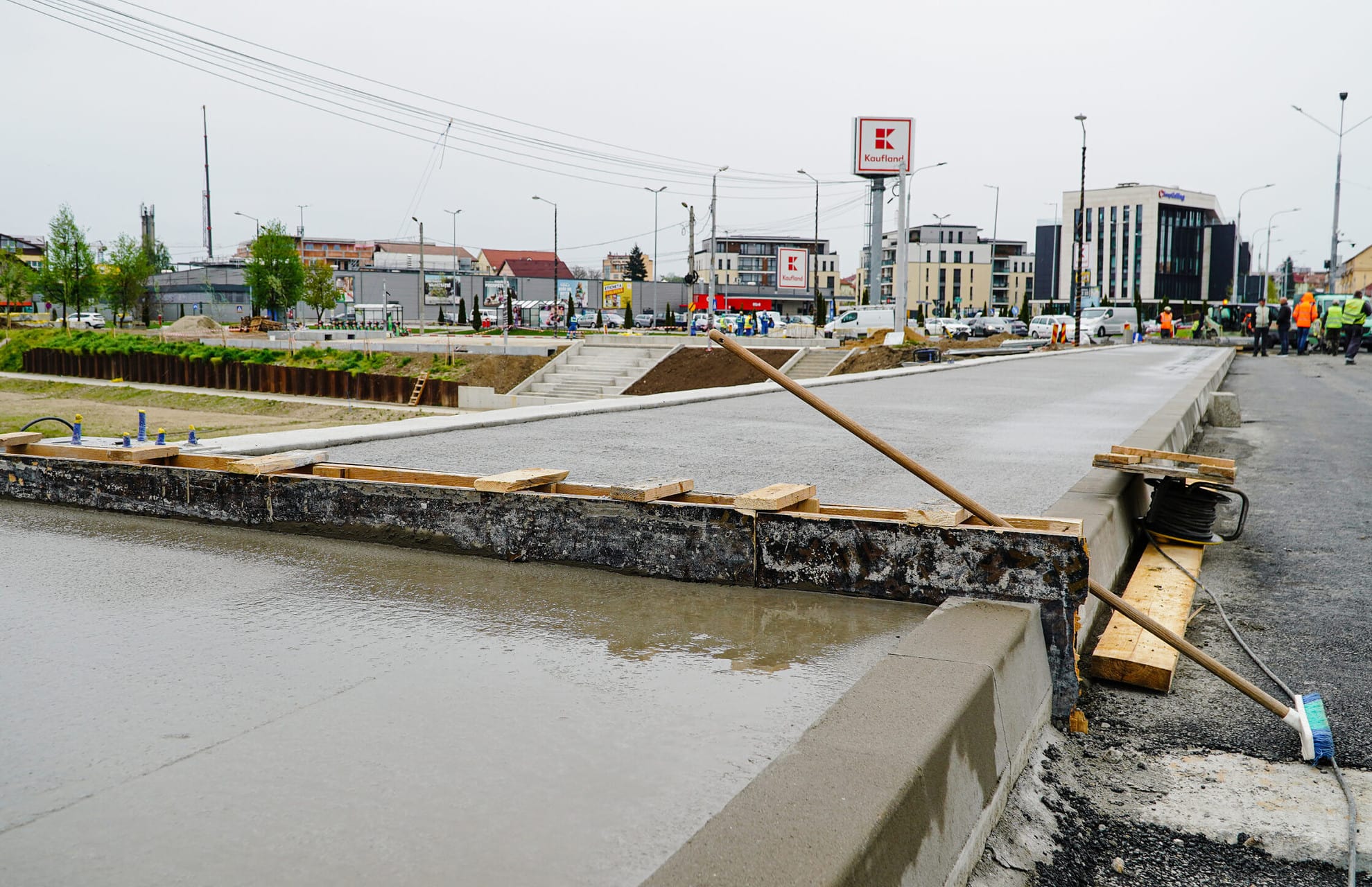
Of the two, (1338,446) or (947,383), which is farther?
(947,383)

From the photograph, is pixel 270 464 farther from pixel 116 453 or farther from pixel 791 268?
pixel 791 268

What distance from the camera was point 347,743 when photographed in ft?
10.1

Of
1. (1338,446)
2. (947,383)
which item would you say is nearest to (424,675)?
(1338,446)

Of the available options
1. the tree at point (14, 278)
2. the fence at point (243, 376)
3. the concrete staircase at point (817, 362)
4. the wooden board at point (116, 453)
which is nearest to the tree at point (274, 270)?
the tree at point (14, 278)

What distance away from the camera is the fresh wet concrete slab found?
2.48 metres

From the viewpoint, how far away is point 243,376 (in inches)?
1965

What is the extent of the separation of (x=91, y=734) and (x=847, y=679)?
2451 mm

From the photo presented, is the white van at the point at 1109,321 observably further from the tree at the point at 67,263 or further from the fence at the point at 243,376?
the tree at the point at 67,263

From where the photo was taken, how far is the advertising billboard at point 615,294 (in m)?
109

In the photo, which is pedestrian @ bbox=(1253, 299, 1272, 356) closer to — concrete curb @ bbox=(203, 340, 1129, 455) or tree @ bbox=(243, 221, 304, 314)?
concrete curb @ bbox=(203, 340, 1129, 455)

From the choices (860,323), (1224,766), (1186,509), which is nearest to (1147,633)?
(1224,766)

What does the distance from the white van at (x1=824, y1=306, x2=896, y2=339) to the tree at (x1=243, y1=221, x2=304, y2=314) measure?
45.6m

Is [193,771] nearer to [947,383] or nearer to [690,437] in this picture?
[690,437]

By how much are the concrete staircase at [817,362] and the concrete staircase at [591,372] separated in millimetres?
6649
